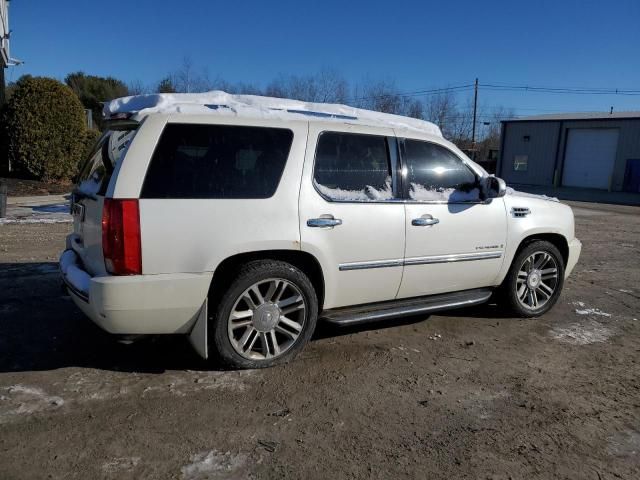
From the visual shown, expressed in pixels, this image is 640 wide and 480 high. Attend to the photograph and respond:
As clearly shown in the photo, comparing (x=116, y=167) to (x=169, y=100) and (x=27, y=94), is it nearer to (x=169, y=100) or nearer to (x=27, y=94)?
(x=169, y=100)

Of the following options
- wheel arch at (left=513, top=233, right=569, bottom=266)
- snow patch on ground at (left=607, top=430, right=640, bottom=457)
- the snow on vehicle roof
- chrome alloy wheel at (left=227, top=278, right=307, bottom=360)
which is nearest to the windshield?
the snow on vehicle roof

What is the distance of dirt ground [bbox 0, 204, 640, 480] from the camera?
2.79 meters

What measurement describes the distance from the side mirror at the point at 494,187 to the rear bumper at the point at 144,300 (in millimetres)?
2611

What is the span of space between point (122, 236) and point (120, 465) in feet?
4.37

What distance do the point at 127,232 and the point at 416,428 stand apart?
84.4 inches

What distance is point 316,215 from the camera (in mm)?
3877

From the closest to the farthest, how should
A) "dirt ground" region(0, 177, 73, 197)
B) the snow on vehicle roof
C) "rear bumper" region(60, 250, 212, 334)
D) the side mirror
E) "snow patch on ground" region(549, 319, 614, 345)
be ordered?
"rear bumper" region(60, 250, 212, 334), the snow on vehicle roof, the side mirror, "snow patch on ground" region(549, 319, 614, 345), "dirt ground" region(0, 177, 73, 197)

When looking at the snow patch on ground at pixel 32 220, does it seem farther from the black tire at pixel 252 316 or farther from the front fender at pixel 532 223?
the front fender at pixel 532 223

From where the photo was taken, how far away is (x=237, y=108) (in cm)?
385

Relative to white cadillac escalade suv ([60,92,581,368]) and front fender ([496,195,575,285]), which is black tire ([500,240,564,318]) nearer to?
front fender ([496,195,575,285])

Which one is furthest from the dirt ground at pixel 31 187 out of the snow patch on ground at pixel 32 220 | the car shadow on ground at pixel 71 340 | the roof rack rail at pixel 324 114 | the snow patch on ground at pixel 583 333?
the snow patch on ground at pixel 583 333

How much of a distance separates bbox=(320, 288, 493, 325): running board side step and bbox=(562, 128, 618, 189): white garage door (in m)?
31.8

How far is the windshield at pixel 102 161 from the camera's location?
357cm

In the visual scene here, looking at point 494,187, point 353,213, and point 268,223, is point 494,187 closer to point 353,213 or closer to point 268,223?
point 353,213
